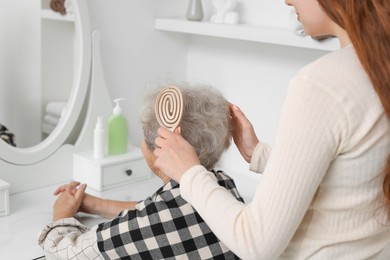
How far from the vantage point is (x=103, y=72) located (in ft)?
6.61

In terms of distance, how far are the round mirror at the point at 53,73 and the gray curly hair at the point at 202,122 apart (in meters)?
0.66

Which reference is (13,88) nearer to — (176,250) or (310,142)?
(176,250)

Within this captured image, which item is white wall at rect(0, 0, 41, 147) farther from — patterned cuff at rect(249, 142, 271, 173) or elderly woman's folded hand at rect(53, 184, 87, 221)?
patterned cuff at rect(249, 142, 271, 173)

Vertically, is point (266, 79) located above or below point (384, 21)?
below

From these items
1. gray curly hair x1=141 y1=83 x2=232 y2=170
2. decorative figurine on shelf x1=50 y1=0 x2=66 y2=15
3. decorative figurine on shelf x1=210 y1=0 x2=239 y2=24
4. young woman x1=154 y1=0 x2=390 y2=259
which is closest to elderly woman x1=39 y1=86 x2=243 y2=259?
gray curly hair x1=141 y1=83 x2=232 y2=170

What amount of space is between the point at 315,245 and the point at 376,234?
0.11m

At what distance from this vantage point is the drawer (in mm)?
1886

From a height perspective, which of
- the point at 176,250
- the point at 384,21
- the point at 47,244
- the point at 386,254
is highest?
the point at 384,21

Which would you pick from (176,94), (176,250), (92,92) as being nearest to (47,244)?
(176,250)

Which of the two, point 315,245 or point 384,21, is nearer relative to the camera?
point 384,21

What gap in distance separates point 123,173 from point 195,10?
664 millimetres

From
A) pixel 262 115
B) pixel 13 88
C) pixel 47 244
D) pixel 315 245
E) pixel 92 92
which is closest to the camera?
pixel 315 245

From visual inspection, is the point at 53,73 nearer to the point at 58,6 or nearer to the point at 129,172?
the point at 58,6

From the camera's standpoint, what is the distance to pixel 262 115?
6.94ft
